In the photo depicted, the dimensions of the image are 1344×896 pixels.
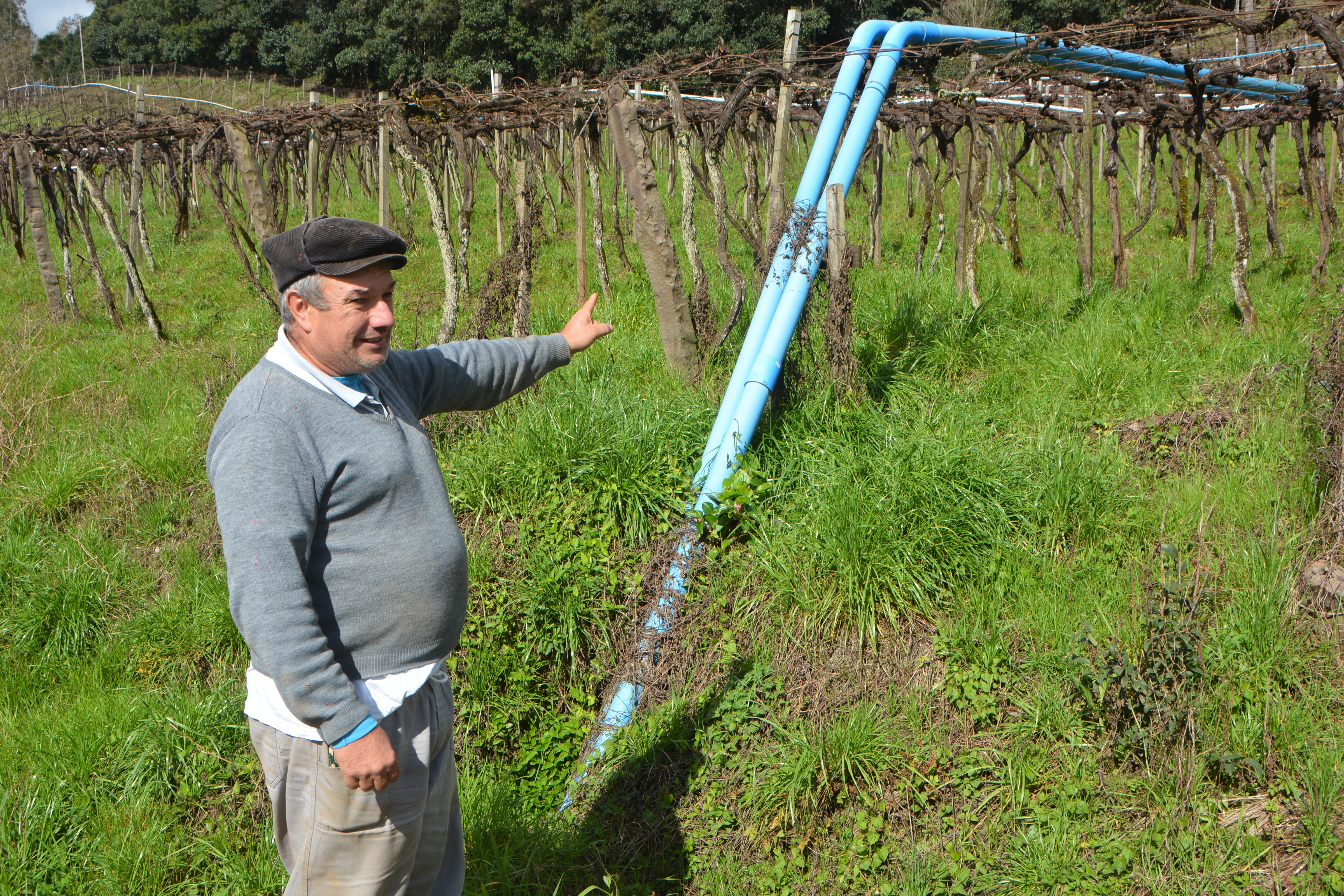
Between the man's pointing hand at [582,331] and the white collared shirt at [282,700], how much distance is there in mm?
894

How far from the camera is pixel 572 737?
12.0 ft

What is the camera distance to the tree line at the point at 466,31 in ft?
111

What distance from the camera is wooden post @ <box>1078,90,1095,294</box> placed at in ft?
21.8

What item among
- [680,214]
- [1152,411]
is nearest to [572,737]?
[1152,411]

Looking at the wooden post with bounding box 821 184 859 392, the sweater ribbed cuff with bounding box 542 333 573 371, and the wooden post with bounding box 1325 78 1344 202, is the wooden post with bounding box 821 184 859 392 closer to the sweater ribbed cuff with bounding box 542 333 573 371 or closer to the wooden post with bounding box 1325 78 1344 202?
the sweater ribbed cuff with bounding box 542 333 573 371

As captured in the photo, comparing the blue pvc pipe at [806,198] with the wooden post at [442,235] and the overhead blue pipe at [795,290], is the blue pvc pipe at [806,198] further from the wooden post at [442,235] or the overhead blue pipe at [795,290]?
the wooden post at [442,235]

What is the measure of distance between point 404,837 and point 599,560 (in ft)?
6.59

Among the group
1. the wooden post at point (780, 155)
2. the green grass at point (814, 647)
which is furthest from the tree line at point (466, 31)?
the green grass at point (814, 647)

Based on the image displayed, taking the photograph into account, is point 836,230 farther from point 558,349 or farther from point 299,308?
point 299,308

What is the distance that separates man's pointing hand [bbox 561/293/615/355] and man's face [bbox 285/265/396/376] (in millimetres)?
836

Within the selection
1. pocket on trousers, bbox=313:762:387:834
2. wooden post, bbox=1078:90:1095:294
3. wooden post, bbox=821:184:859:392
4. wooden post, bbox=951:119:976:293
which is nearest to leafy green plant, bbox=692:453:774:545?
wooden post, bbox=821:184:859:392

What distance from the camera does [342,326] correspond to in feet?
6.37

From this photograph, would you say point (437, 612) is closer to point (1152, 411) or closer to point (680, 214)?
point (1152, 411)

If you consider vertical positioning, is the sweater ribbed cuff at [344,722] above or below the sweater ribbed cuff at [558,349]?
below
